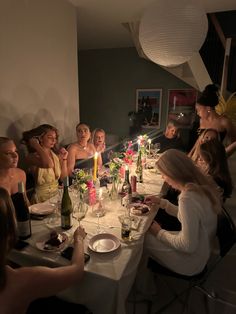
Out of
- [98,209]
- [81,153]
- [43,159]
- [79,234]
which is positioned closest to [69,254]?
[79,234]

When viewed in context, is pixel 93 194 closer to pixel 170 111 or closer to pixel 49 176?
pixel 49 176

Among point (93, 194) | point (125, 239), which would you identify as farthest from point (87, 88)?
point (125, 239)

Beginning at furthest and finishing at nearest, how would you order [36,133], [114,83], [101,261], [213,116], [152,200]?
[114,83] < [213,116] < [36,133] < [152,200] < [101,261]

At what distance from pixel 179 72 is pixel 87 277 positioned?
13.9ft

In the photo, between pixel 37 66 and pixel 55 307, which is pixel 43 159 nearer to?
pixel 37 66

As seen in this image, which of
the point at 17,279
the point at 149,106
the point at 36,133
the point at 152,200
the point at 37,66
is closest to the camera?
the point at 17,279

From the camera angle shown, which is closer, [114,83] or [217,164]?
[217,164]

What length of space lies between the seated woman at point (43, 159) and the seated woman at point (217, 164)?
Result: 52.1 inches

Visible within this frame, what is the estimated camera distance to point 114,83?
5.88m

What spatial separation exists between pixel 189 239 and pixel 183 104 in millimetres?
4505

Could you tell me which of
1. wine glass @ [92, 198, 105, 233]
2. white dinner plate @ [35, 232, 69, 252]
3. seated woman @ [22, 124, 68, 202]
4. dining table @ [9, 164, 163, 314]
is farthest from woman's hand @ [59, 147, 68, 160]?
white dinner plate @ [35, 232, 69, 252]

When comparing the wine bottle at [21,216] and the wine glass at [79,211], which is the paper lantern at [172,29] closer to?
the wine glass at [79,211]

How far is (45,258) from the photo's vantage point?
3.87ft

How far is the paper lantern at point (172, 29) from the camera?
1.92 metres
